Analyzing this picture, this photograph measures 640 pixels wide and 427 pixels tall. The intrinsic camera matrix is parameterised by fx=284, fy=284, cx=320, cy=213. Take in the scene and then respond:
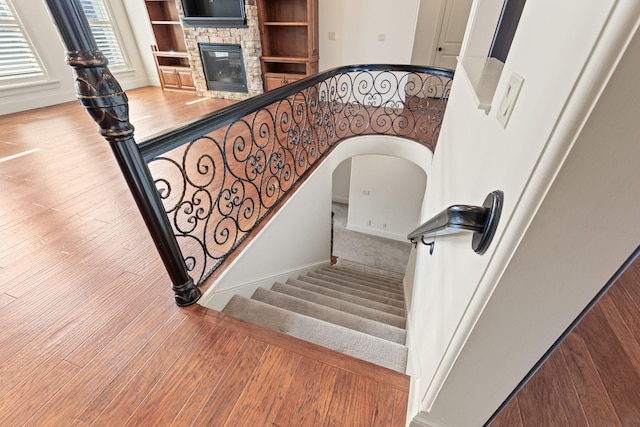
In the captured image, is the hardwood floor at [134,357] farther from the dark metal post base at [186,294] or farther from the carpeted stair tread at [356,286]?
the carpeted stair tread at [356,286]

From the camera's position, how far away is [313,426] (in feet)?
3.60

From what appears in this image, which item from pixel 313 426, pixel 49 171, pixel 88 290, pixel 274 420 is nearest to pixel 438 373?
pixel 313 426

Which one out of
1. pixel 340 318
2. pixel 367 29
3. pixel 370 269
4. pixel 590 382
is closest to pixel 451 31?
pixel 367 29

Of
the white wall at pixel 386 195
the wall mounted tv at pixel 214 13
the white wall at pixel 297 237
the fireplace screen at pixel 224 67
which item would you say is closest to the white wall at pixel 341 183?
the white wall at pixel 386 195

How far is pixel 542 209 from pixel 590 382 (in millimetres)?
1321

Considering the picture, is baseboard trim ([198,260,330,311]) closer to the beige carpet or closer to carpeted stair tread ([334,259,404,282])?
carpeted stair tread ([334,259,404,282])

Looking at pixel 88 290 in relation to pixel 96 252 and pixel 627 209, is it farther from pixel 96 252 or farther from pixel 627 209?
pixel 627 209

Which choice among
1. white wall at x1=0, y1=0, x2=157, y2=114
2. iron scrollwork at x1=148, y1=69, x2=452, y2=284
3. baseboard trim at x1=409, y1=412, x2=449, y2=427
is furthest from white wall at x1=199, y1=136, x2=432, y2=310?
white wall at x1=0, y1=0, x2=157, y2=114

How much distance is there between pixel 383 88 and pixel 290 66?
1.83 m

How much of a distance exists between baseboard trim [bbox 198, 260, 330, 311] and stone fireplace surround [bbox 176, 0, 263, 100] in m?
3.80

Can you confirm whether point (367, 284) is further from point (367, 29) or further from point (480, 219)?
point (367, 29)

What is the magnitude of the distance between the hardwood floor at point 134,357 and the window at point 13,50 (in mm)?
4168

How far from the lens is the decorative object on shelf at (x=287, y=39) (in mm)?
4527

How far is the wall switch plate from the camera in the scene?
70 cm
